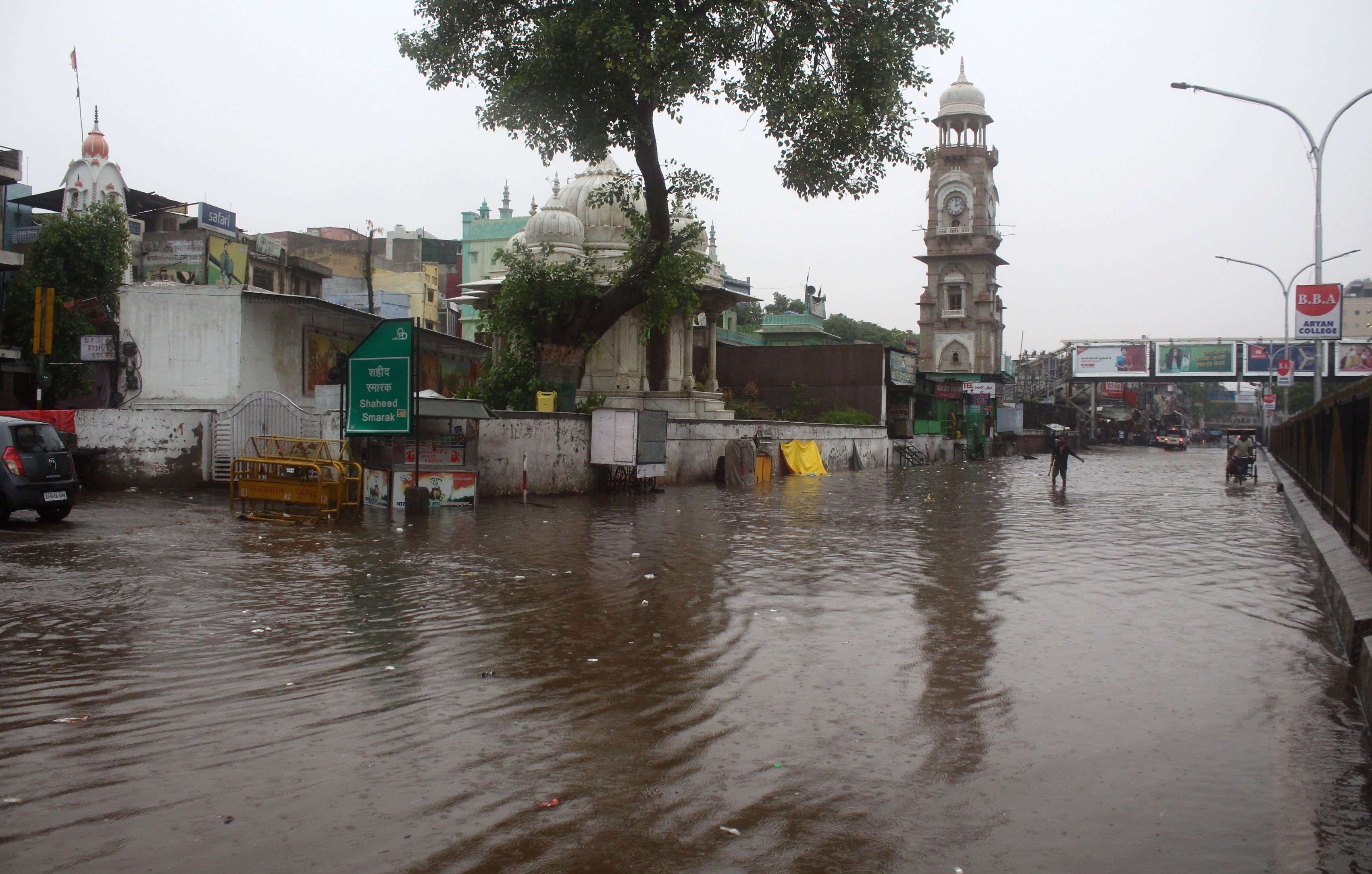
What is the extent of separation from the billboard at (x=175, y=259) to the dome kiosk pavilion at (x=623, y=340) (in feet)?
46.4

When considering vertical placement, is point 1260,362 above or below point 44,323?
above

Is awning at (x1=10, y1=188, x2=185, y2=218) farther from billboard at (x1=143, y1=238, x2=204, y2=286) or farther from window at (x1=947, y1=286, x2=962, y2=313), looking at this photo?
window at (x1=947, y1=286, x2=962, y2=313)

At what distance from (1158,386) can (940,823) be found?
457ft

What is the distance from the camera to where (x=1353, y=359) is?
77562 mm

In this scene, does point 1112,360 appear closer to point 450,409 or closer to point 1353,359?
point 1353,359

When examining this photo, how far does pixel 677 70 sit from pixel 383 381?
9.07 m

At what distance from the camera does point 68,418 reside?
61.7 feet

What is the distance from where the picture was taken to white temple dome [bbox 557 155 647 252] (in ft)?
107

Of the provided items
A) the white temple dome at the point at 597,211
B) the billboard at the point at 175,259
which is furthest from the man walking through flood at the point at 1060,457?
the billboard at the point at 175,259

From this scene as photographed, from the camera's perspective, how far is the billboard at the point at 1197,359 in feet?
263

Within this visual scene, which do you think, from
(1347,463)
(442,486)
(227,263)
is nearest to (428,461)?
(442,486)

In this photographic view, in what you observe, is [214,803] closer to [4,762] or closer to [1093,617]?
[4,762]

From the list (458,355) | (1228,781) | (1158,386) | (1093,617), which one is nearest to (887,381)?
(458,355)

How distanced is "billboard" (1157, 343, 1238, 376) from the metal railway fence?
230 ft
